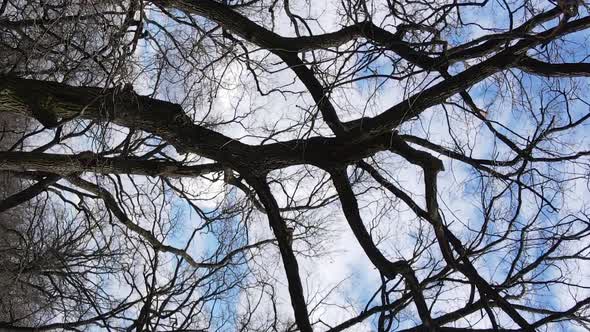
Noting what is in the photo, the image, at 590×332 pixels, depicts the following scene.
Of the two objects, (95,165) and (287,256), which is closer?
(287,256)

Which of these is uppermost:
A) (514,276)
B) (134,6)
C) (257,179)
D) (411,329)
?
(134,6)

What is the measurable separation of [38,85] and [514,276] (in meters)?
4.68

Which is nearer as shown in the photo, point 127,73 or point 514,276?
point 127,73

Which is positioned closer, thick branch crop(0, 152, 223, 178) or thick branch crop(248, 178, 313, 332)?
thick branch crop(248, 178, 313, 332)

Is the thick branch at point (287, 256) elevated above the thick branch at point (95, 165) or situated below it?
below

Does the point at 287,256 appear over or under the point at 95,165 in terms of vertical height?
under

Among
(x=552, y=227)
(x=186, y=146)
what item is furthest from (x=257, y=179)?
(x=552, y=227)

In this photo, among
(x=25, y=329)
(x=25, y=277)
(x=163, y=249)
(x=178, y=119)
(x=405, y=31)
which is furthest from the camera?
(x=25, y=277)

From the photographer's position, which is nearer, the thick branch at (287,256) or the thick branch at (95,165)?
the thick branch at (287,256)

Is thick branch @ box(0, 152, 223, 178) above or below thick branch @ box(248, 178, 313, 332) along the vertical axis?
above

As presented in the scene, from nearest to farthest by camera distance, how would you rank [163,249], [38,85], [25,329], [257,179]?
[38,85] < [257,179] < [25,329] < [163,249]

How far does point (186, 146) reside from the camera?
5.18 meters

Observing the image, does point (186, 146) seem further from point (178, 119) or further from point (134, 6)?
point (134, 6)

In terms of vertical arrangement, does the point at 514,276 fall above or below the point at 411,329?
above
